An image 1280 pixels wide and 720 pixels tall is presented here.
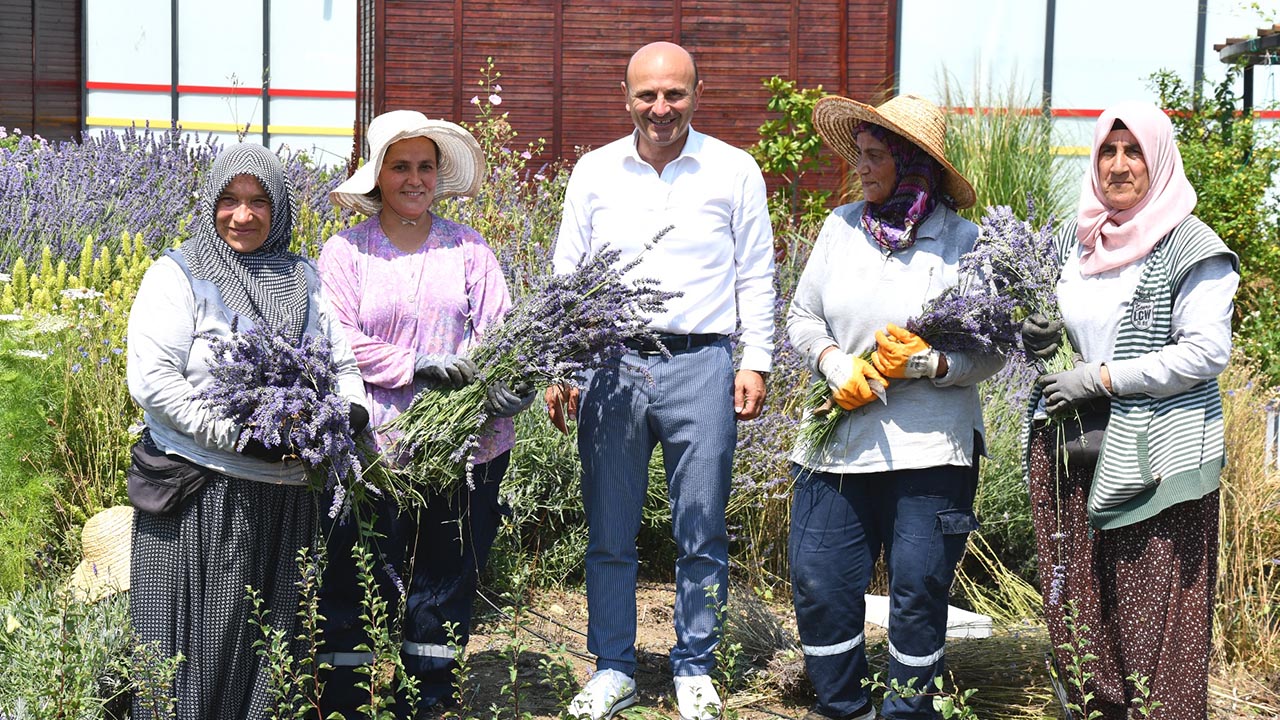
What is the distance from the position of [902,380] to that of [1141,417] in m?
0.70

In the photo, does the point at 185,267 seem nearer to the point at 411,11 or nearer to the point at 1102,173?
the point at 1102,173

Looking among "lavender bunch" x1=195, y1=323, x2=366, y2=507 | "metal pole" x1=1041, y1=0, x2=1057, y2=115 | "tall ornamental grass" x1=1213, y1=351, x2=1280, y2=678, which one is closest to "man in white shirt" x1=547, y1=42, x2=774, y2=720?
"lavender bunch" x1=195, y1=323, x2=366, y2=507

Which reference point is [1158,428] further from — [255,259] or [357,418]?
[255,259]

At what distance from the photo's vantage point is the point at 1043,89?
11242 mm

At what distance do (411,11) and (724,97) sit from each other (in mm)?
2589

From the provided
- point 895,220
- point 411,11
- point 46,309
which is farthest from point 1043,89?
point 46,309

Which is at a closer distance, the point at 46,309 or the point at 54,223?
the point at 46,309

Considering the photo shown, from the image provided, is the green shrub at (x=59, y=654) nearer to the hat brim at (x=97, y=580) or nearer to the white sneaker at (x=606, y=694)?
the hat brim at (x=97, y=580)

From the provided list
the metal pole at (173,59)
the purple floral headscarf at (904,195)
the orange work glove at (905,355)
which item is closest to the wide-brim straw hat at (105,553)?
the orange work glove at (905,355)

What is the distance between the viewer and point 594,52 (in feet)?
34.4

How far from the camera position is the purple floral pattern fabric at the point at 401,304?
12.2ft

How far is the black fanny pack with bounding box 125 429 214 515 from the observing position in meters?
3.34

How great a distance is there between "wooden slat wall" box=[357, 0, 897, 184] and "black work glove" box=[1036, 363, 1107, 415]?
692cm

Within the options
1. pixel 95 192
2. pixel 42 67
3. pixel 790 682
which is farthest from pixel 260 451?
→ pixel 42 67
